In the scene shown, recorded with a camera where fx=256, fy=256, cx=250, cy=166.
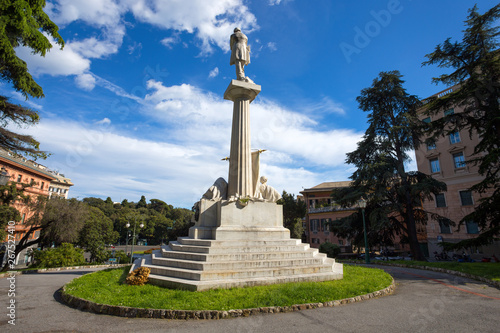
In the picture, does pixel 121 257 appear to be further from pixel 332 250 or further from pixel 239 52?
pixel 239 52

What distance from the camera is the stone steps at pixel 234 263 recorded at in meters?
7.87

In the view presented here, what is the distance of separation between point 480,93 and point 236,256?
15.8 metres

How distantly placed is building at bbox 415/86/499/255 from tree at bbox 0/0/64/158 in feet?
93.5

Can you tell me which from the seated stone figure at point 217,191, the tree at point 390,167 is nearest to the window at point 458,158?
the tree at point 390,167

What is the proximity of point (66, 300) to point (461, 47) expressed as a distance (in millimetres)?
22783

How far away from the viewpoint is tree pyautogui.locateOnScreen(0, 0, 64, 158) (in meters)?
9.00

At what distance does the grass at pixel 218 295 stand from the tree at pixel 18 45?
6.53 metres

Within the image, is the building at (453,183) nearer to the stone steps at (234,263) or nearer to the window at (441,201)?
the window at (441,201)

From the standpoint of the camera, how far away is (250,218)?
35.3 ft

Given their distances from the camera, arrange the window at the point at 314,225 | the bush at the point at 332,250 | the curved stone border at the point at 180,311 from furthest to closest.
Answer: the window at the point at 314,225 < the bush at the point at 332,250 < the curved stone border at the point at 180,311

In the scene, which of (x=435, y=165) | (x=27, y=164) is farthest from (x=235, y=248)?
(x=27, y=164)

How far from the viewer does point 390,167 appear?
1953 cm

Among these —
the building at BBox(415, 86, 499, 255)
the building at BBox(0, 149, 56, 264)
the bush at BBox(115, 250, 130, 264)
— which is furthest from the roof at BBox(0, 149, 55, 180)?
the building at BBox(415, 86, 499, 255)

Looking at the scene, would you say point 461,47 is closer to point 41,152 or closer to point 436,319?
point 436,319
